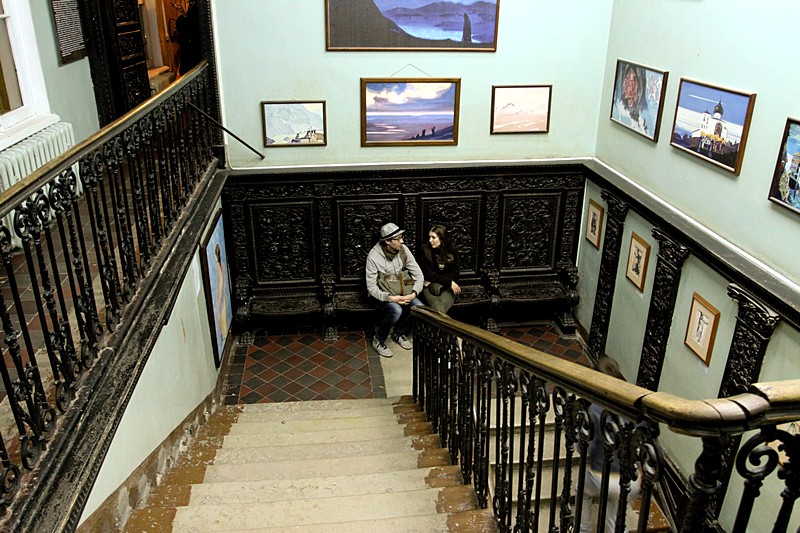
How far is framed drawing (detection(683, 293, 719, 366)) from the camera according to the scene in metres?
5.01

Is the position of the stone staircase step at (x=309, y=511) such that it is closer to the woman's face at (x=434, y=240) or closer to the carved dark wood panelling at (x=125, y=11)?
the woman's face at (x=434, y=240)

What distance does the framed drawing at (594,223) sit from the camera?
279 inches

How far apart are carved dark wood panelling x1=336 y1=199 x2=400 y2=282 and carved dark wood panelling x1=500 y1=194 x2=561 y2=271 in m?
1.15

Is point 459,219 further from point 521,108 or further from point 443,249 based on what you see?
point 521,108

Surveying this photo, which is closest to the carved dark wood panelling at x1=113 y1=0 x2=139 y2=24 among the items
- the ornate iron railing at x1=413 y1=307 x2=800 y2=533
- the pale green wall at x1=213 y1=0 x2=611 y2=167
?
the pale green wall at x1=213 y1=0 x2=611 y2=167

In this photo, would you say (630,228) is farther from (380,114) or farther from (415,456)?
(415,456)

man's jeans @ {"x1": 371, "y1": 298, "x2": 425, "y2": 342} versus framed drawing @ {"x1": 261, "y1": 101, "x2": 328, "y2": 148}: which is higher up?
framed drawing @ {"x1": 261, "y1": 101, "x2": 328, "y2": 148}

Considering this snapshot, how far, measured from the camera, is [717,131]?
197 inches

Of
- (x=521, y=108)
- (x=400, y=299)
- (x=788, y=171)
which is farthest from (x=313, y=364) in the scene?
(x=788, y=171)

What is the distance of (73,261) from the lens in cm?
293

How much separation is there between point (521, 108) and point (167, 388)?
4.70 m

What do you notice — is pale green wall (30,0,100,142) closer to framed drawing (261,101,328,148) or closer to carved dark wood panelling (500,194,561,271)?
framed drawing (261,101,328,148)

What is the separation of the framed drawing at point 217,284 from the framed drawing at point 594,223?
3.95 m

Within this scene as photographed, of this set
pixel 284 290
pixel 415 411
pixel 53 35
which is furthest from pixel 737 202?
pixel 53 35
